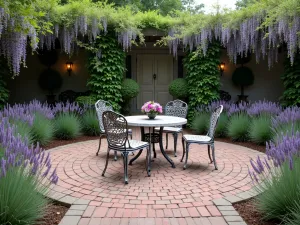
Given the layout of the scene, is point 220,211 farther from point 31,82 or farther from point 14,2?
point 31,82

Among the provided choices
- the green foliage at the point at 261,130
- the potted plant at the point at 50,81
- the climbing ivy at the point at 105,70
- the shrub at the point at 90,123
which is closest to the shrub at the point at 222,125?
the green foliage at the point at 261,130

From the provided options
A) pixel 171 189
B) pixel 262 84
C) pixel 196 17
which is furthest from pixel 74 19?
pixel 262 84

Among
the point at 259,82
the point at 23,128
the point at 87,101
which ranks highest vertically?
the point at 259,82

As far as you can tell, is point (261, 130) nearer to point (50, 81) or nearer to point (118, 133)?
point (118, 133)

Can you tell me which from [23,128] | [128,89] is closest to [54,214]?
[23,128]

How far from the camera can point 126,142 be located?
3.50m

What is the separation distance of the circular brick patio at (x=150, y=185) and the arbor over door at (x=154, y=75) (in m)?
5.16

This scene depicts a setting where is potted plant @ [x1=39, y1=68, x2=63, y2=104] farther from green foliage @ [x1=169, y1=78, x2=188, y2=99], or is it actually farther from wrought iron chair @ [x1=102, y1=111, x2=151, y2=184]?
wrought iron chair @ [x1=102, y1=111, x2=151, y2=184]

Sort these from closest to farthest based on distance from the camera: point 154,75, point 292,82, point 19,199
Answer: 1. point 19,199
2. point 292,82
3. point 154,75

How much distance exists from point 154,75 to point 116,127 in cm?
662

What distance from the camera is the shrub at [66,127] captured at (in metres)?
6.00

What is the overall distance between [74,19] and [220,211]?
6.11 m

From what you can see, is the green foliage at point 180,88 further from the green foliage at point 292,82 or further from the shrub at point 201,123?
the green foliage at point 292,82

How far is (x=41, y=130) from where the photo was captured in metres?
5.22
